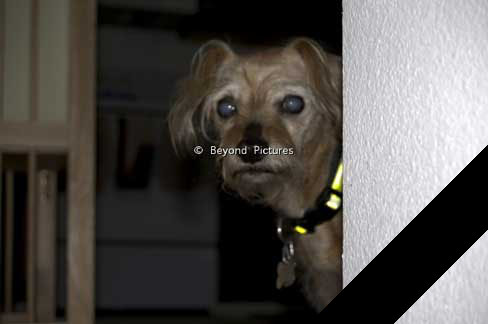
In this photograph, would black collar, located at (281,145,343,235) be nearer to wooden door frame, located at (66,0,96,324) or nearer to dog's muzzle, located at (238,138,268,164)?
dog's muzzle, located at (238,138,268,164)

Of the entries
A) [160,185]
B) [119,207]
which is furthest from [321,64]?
[119,207]

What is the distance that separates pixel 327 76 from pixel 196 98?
1.04 feet

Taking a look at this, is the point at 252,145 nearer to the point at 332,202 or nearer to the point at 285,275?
the point at 332,202

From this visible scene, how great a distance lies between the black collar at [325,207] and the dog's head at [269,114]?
0.03 m

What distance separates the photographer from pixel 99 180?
136 centimetres

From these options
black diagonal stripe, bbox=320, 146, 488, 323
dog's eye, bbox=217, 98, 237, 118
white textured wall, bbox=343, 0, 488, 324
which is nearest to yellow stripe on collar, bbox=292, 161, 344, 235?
dog's eye, bbox=217, 98, 237, 118

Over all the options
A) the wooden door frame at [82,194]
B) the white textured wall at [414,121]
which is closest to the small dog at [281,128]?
the wooden door frame at [82,194]

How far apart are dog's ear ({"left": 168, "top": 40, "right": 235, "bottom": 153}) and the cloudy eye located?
170 millimetres

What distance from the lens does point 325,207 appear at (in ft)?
3.90

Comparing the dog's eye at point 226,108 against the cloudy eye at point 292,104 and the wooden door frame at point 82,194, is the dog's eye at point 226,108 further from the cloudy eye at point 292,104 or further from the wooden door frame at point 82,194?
the wooden door frame at point 82,194

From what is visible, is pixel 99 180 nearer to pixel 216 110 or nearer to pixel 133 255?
pixel 133 255

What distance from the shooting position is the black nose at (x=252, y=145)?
3.56 feet

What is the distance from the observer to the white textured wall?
1.17ft

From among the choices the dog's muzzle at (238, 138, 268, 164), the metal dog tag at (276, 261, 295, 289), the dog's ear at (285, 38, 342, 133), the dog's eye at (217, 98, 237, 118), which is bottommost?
the metal dog tag at (276, 261, 295, 289)
